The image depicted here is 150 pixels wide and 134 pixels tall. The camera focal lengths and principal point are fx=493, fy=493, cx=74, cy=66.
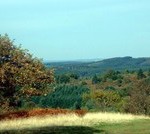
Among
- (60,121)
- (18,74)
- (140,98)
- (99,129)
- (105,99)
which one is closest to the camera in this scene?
(18,74)

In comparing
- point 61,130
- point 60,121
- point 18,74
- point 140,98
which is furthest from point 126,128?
point 140,98

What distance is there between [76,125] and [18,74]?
8.13 meters

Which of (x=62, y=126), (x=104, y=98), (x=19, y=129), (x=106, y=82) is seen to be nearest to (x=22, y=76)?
(x=19, y=129)

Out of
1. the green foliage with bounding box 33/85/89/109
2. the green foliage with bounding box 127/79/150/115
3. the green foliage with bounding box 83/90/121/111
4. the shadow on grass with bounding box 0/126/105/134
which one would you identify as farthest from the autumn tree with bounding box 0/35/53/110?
the green foliage with bounding box 83/90/121/111

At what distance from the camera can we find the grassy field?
2772 centimetres

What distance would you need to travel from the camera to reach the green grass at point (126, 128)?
27.2 m

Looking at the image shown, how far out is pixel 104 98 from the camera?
89.8m

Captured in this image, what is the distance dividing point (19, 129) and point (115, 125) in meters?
6.38

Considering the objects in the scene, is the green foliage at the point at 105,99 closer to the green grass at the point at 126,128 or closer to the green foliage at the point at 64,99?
the green foliage at the point at 64,99

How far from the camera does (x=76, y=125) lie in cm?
3109

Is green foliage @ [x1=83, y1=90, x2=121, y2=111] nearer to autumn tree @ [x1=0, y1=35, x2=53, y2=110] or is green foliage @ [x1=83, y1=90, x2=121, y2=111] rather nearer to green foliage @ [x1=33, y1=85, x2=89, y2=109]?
green foliage @ [x1=33, y1=85, x2=89, y2=109]

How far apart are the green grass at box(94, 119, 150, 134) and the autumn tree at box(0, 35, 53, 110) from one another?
4809 mm

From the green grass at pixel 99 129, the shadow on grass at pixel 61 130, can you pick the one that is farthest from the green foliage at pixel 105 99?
the shadow on grass at pixel 61 130

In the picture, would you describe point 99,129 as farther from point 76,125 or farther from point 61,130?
point 76,125
